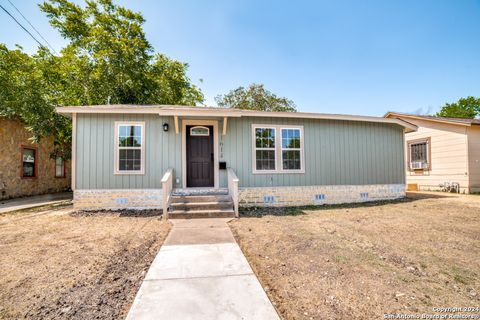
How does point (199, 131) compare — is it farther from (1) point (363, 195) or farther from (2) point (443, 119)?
(2) point (443, 119)

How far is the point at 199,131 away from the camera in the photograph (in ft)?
24.0

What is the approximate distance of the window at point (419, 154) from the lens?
37.8ft

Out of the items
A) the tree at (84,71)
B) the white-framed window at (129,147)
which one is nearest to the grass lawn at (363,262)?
the white-framed window at (129,147)

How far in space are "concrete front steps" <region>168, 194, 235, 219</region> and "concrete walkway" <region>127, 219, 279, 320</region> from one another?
6.40 feet

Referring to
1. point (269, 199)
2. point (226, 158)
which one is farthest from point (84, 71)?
point (269, 199)

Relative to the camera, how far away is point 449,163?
10594 mm

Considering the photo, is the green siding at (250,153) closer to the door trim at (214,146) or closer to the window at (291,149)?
the door trim at (214,146)

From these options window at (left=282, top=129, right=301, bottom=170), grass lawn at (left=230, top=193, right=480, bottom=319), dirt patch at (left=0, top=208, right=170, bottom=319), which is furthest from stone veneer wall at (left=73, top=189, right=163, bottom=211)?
window at (left=282, top=129, right=301, bottom=170)

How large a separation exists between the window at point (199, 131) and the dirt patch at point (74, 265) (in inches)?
116

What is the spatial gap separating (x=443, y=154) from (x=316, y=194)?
7943mm

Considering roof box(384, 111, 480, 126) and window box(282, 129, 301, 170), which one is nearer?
window box(282, 129, 301, 170)

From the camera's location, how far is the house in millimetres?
6629

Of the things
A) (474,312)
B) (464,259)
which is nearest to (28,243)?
(474,312)

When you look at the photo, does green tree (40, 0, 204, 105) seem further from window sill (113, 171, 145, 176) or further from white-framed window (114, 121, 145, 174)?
window sill (113, 171, 145, 176)
